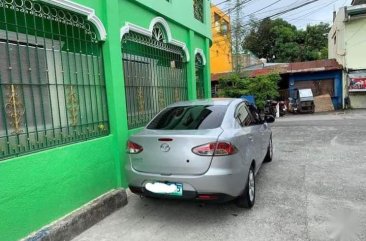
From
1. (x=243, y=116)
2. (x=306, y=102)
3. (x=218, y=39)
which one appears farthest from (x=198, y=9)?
(x=218, y=39)

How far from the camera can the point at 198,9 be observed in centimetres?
937

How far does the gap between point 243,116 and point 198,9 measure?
5553mm

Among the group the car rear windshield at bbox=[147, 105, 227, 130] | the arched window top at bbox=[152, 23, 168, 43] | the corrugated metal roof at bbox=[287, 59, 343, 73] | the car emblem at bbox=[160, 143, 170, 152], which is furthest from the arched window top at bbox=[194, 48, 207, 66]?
the corrugated metal roof at bbox=[287, 59, 343, 73]

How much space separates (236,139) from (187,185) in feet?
2.70

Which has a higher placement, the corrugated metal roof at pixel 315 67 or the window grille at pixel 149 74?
the corrugated metal roof at pixel 315 67

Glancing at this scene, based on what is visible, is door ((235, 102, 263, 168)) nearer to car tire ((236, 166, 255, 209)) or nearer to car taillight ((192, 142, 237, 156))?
car tire ((236, 166, 255, 209))

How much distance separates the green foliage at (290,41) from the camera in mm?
33544

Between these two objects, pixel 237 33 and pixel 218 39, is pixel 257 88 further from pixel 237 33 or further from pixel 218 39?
pixel 218 39

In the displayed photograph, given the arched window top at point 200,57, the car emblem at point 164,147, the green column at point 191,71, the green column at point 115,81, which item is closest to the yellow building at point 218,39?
the arched window top at point 200,57

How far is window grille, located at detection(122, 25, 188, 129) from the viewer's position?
5719 mm

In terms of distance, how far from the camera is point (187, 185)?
12.1 ft

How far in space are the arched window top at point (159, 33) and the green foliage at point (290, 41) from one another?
26822 millimetres

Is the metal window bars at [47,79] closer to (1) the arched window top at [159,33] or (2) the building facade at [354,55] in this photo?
(1) the arched window top at [159,33]

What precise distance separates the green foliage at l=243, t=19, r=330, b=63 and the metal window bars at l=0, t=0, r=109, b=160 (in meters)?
29.5
